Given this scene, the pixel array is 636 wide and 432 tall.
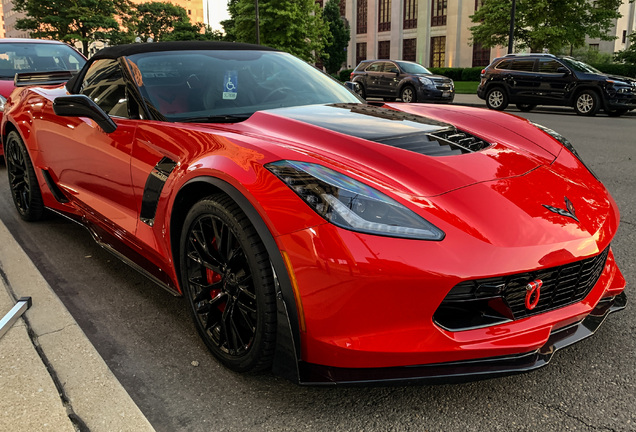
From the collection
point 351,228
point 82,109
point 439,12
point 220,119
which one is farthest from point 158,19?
point 351,228

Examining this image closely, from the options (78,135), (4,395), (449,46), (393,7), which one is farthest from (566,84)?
(393,7)

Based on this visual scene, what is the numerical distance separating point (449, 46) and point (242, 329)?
1929 inches

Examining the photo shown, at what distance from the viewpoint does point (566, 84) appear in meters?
15.9

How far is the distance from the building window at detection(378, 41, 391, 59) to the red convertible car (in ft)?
172

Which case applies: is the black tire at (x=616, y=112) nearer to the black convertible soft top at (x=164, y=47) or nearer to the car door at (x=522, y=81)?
the car door at (x=522, y=81)

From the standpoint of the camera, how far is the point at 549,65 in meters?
16.2

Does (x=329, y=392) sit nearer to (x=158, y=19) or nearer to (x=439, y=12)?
(x=439, y=12)

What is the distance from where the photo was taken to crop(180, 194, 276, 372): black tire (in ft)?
6.89

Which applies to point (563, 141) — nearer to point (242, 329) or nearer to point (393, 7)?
point (242, 329)

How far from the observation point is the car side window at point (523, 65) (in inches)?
656

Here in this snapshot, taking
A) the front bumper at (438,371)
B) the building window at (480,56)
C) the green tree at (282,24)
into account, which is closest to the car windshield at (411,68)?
the green tree at (282,24)

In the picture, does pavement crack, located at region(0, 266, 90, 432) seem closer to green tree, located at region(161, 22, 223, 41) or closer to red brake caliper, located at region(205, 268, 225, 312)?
red brake caliper, located at region(205, 268, 225, 312)

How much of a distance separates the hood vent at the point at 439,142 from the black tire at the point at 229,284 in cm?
79

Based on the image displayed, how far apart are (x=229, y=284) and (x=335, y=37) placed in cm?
5505
